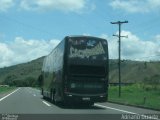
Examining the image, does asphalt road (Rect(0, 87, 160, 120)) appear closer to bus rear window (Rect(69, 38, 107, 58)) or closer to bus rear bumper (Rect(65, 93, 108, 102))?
bus rear bumper (Rect(65, 93, 108, 102))

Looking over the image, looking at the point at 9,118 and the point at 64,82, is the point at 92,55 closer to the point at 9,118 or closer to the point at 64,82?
the point at 64,82

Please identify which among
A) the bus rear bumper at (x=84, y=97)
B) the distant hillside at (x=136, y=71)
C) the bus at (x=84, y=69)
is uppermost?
the distant hillside at (x=136, y=71)

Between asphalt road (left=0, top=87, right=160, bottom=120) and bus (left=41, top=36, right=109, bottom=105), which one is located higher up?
bus (left=41, top=36, right=109, bottom=105)

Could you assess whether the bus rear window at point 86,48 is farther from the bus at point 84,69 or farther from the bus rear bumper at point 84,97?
the bus rear bumper at point 84,97

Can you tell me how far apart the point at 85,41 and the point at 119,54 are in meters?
28.5

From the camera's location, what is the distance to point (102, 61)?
2955 centimetres

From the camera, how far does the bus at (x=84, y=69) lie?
29.0m

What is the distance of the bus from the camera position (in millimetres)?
29016

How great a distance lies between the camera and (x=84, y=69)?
96.3 feet

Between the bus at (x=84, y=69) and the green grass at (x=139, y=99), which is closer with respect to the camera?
the bus at (x=84, y=69)

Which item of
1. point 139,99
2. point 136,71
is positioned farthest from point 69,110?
point 136,71

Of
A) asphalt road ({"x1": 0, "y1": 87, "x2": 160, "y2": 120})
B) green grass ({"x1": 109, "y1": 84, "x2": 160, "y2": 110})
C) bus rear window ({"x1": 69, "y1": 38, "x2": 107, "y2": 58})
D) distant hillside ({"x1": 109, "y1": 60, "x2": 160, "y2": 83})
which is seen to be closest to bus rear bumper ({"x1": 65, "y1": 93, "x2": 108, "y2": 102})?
asphalt road ({"x1": 0, "y1": 87, "x2": 160, "y2": 120})

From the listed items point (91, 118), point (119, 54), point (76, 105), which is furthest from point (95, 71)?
point (119, 54)

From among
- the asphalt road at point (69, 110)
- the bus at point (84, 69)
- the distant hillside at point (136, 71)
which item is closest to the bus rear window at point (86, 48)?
the bus at point (84, 69)
